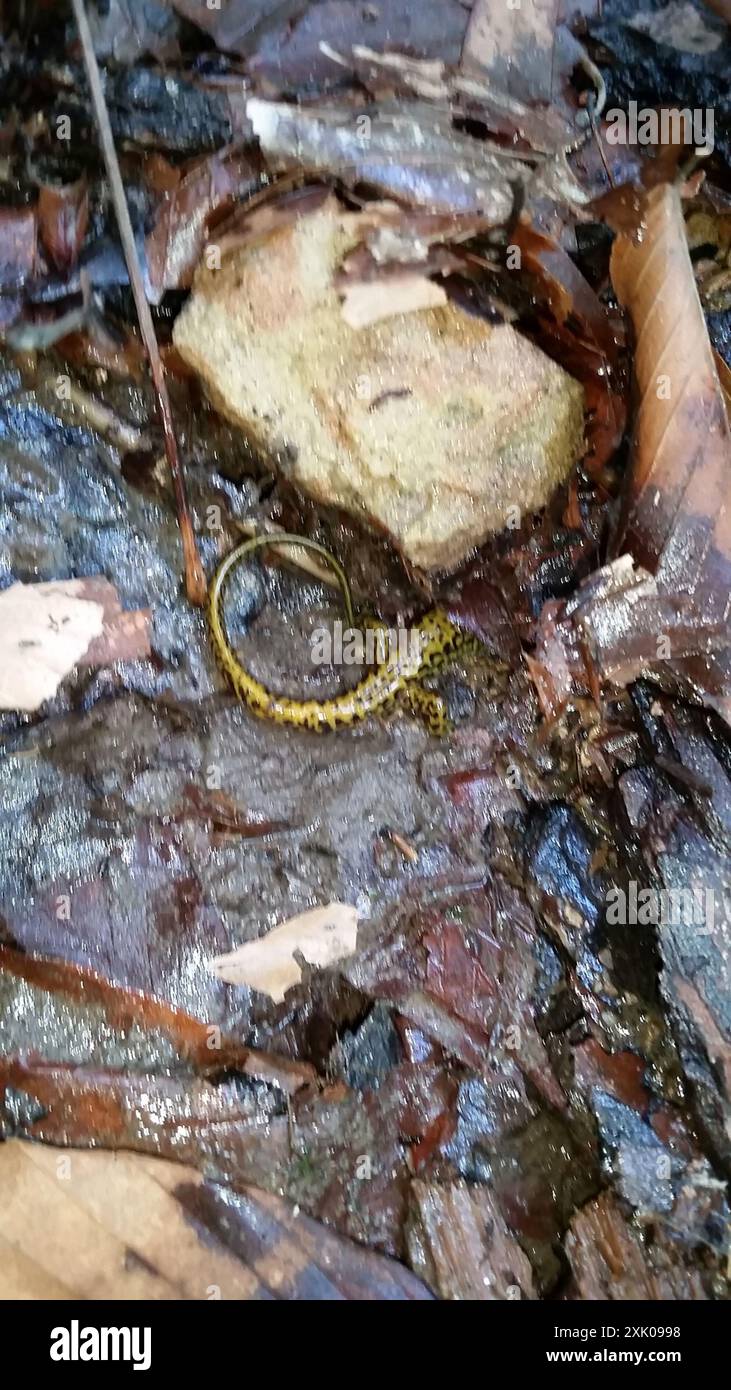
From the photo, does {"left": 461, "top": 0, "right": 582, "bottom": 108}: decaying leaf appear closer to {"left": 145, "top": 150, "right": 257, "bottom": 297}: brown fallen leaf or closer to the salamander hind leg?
{"left": 145, "top": 150, "right": 257, "bottom": 297}: brown fallen leaf

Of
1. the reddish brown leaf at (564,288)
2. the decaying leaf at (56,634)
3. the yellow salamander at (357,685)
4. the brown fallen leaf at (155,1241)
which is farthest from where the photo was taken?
the yellow salamander at (357,685)

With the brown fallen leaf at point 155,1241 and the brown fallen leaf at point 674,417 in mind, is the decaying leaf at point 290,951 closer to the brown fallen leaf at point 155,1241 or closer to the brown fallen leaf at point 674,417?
the brown fallen leaf at point 155,1241

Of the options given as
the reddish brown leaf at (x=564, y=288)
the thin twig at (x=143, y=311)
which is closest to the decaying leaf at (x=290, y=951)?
the thin twig at (x=143, y=311)

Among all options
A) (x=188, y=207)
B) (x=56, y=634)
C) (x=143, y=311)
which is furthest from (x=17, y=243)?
(x=56, y=634)

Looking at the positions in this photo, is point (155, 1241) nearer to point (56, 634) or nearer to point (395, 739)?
point (395, 739)

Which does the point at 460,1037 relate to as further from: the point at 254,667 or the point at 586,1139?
the point at 254,667

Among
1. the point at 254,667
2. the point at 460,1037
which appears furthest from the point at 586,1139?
the point at 254,667
